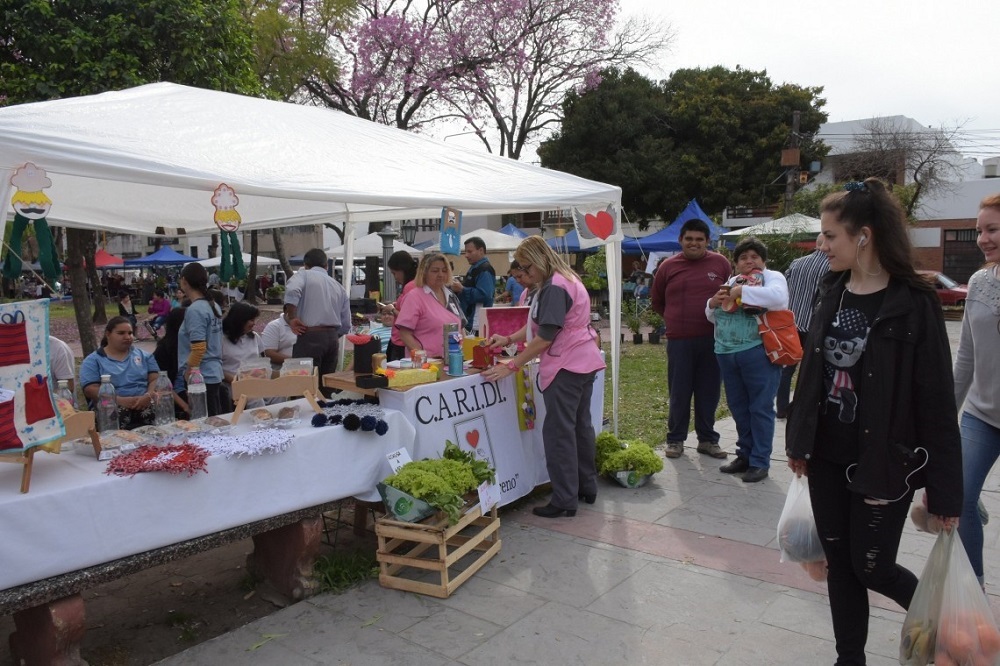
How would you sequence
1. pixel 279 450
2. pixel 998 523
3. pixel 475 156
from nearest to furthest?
pixel 279 450, pixel 998 523, pixel 475 156

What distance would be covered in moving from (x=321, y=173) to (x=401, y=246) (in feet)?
62.4

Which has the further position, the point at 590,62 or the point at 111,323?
the point at 590,62

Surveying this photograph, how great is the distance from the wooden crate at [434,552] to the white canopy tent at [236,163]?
6.07ft

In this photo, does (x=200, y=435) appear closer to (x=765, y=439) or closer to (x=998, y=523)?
(x=765, y=439)

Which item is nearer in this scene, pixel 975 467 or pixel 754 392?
pixel 975 467

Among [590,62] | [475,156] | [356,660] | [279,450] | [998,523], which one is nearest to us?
[356,660]

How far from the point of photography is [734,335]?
534 cm

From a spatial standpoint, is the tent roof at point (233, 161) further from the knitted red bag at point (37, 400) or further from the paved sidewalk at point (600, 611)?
the paved sidewalk at point (600, 611)

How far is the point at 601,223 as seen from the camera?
5.90 metres

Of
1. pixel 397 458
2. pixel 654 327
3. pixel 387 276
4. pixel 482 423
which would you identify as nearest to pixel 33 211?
pixel 397 458

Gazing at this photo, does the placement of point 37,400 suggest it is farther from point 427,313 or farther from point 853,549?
point 853,549

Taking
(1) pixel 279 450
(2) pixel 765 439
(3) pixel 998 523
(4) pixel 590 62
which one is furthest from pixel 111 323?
(4) pixel 590 62


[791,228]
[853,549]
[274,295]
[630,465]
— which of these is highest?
[791,228]

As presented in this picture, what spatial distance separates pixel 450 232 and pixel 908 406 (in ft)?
11.5
